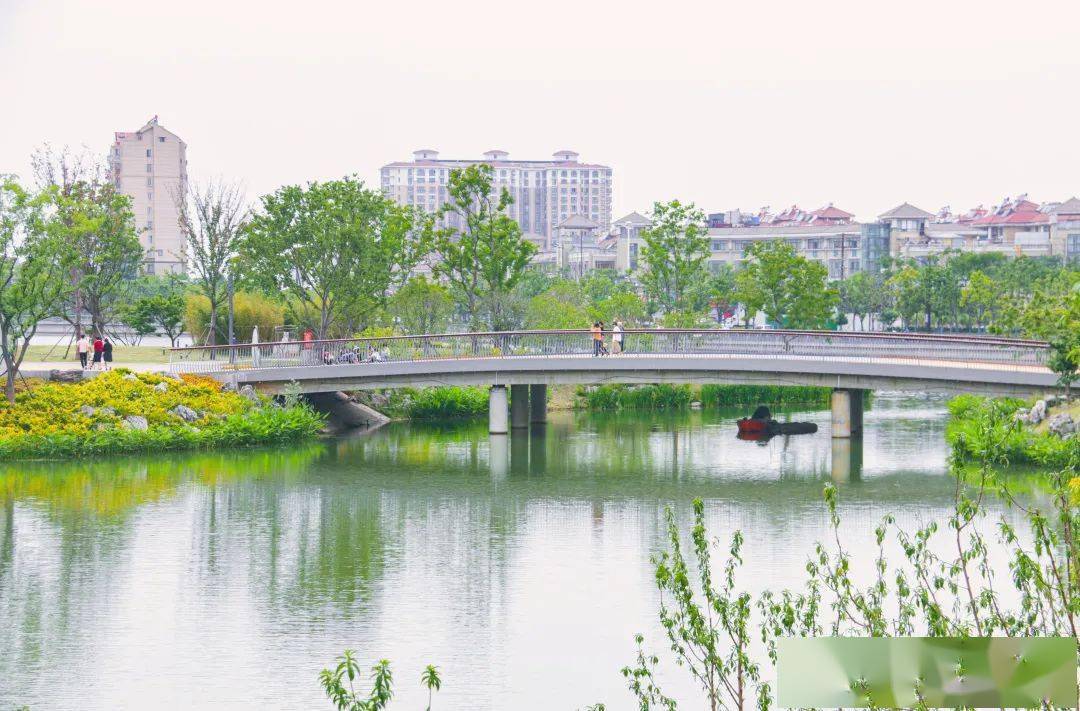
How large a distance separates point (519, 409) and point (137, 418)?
38.3 ft

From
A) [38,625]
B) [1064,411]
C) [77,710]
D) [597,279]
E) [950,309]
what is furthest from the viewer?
[597,279]

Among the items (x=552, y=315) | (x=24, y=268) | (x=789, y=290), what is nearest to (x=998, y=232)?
(x=789, y=290)

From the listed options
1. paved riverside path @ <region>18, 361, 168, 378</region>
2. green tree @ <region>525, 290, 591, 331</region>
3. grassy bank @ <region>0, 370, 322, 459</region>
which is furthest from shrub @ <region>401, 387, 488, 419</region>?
paved riverside path @ <region>18, 361, 168, 378</region>

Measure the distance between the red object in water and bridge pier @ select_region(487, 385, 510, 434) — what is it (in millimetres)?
6509

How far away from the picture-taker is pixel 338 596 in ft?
67.9

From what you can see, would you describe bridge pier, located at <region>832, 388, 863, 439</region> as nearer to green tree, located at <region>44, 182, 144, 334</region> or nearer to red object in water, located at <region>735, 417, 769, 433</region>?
red object in water, located at <region>735, 417, 769, 433</region>

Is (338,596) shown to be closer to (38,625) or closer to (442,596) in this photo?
(442,596)

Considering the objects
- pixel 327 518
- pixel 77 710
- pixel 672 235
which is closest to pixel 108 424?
pixel 327 518

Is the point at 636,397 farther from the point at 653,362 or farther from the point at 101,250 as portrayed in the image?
the point at 101,250

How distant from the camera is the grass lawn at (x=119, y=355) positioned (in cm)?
4954

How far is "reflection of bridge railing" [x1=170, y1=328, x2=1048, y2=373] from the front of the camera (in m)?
36.4

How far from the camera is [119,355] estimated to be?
51.3 metres

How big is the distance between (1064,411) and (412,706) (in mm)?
23383

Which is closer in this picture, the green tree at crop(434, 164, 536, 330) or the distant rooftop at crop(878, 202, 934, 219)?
the green tree at crop(434, 164, 536, 330)
